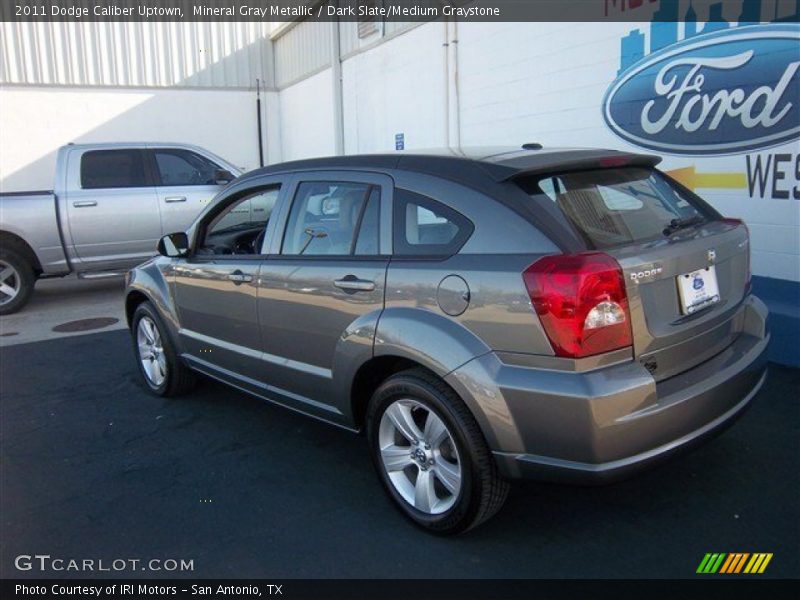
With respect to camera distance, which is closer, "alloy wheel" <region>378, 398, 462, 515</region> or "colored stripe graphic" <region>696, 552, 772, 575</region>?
"colored stripe graphic" <region>696, 552, 772, 575</region>

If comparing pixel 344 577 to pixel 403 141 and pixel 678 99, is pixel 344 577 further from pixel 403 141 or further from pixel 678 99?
pixel 403 141

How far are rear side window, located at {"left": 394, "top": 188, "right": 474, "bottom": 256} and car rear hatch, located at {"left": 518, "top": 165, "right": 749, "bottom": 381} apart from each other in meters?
0.34

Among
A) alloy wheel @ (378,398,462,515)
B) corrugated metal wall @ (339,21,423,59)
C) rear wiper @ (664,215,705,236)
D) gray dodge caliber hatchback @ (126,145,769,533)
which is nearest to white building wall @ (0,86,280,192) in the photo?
corrugated metal wall @ (339,21,423,59)

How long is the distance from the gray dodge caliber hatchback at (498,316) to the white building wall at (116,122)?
1373 centimetres

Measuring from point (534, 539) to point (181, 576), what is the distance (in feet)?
5.18

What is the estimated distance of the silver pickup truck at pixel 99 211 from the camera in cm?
859

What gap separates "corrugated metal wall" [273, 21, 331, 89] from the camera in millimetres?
14211

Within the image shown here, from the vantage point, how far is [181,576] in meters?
2.95

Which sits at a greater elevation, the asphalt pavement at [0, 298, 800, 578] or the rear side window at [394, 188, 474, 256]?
the rear side window at [394, 188, 474, 256]

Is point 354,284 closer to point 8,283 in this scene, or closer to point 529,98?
point 529,98

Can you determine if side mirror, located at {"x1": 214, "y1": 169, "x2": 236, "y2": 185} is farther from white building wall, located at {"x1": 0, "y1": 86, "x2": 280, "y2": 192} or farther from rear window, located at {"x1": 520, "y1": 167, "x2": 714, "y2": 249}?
white building wall, located at {"x1": 0, "y1": 86, "x2": 280, "y2": 192}

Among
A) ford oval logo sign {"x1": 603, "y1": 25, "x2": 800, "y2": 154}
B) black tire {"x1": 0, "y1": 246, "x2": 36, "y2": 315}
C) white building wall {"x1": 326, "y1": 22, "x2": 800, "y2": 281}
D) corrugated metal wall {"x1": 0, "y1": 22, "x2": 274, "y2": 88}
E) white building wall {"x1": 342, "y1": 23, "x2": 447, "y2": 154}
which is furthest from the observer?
corrugated metal wall {"x1": 0, "y1": 22, "x2": 274, "y2": 88}

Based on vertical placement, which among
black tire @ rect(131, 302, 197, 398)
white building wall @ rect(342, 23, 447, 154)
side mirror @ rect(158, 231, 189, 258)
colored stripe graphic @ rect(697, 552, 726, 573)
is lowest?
colored stripe graphic @ rect(697, 552, 726, 573)

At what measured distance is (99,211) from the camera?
8.82m
